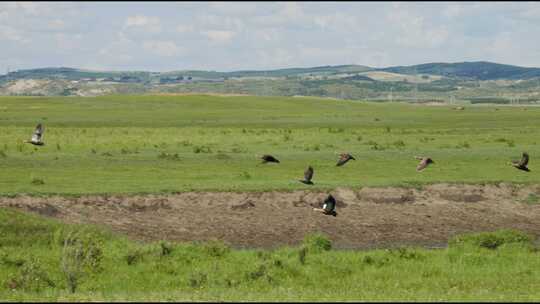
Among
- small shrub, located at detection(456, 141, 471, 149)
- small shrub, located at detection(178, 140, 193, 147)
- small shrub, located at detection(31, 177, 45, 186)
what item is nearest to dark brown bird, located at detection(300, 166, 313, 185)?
small shrub, located at detection(31, 177, 45, 186)

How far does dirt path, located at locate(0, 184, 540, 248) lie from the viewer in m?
32.2

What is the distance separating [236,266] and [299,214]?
31.6 feet

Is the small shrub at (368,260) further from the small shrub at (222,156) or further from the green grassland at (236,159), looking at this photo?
the small shrub at (222,156)

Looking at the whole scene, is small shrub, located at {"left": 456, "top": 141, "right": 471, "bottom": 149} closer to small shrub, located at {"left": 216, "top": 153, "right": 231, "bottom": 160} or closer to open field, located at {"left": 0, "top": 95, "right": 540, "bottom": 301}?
open field, located at {"left": 0, "top": 95, "right": 540, "bottom": 301}

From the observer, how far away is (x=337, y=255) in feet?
86.3

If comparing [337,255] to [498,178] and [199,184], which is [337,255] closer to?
[199,184]

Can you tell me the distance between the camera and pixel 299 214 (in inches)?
1361

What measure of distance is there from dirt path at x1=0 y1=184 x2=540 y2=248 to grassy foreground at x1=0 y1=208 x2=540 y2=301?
3.54 meters

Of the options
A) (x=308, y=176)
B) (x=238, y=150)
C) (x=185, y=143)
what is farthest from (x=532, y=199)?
(x=185, y=143)

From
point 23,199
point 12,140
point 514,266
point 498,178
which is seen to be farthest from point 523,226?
point 12,140

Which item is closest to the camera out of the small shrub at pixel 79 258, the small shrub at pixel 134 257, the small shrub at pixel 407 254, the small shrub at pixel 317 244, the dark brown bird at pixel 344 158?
the small shrub at pixel 79 258

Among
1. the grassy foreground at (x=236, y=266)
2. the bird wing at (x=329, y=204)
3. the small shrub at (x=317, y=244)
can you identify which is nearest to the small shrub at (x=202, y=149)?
the grassy foreground at (x=236, y=266)

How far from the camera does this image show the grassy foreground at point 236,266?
22.9 metres

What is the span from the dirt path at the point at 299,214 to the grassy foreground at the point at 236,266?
3.54 metres
